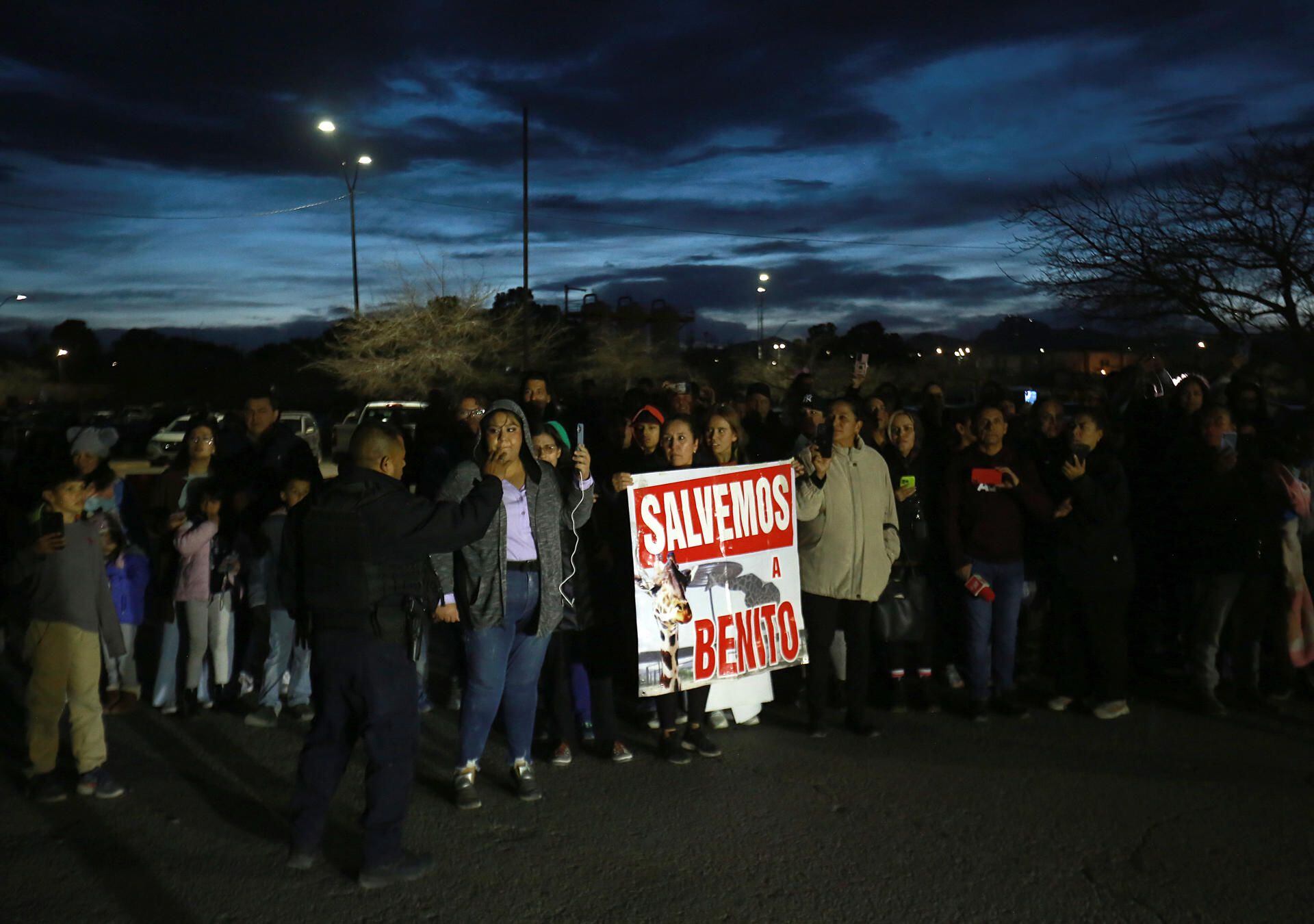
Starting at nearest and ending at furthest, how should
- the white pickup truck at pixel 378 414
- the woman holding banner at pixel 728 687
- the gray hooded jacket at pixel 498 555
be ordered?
the gray hooded jacket at pixel 498 555 → the woman holding banner at pixel 728 687 → the white pickup truck at pixel 378 414

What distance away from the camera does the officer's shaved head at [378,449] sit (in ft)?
14.8

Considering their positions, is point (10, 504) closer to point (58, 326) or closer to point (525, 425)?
point (525, 425)

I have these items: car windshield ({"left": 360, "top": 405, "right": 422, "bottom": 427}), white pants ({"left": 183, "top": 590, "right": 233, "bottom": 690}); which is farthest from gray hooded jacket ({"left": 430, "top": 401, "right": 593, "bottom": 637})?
car windshield ({"left": 360, "top": 405, "right": 422, "bottom": 427})

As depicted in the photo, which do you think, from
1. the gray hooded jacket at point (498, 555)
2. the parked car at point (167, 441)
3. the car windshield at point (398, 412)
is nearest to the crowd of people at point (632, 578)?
the gray hooded jacket at point (498, 555)

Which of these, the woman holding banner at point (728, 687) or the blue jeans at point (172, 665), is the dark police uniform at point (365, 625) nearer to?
the woman holding banner at point (728, 687)

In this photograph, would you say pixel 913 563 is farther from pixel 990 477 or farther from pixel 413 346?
pixel 413 346

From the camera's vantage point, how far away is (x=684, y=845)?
4797 mm

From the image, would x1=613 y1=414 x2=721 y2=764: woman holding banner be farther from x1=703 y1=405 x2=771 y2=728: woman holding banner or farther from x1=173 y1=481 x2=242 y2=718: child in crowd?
x1=173 y1=481 x2=242 y2=718: child in crowd

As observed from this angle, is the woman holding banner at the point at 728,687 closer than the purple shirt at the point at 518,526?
No

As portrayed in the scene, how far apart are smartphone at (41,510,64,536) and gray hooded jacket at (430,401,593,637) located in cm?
187

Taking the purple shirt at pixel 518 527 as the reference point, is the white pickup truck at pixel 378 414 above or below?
above

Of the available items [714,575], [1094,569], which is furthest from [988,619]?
[714,575]

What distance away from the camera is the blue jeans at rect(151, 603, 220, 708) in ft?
22.8

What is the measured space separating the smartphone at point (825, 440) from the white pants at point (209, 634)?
3.80m
